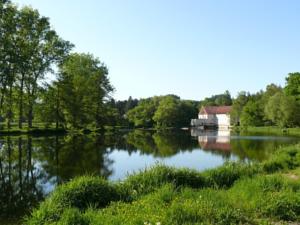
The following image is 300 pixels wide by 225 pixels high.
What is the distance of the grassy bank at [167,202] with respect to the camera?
796 centimetres

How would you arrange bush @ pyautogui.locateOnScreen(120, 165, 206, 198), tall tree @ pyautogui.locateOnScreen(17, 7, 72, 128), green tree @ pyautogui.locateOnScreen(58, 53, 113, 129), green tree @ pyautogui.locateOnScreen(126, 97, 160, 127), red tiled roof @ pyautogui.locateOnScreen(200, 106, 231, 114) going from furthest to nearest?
red tiled roof @ pyautogui.locateOnScreen(200, 106, 231, 114) → green tree @ pyautogui.locateOnScreen(126, 97, 160, 127) → green tree @ pyautogui.locateOnScreen(58, 53, 113, 129) → tall tree @ pyautogui.locateOnScreen(17, 7, 72, 128) → bush @ pyautogui.locateOnScreen(120, 165, 206, 198)

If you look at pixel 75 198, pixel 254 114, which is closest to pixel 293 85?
pixel 254 114

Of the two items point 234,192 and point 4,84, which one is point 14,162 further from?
point 4,84

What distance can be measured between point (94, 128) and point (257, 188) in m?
60.8

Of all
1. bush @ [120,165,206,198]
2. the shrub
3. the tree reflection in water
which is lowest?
the tree reflection in water

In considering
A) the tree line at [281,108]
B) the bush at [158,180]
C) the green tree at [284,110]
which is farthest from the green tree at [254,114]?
the bush at [158,180]

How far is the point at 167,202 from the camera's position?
30.7 ft

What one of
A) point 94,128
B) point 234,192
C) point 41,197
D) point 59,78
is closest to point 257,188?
point 234,192

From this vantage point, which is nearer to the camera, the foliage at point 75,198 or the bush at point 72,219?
the bush at point 72,219

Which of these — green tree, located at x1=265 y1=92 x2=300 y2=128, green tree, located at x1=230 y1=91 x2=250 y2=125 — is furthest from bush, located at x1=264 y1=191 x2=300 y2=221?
green tree, located at x1=230 y1=91 x2=250 y2=125

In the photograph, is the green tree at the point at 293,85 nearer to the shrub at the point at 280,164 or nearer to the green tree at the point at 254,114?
the green tree at the point at 254,114

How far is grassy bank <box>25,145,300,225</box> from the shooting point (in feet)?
26.1

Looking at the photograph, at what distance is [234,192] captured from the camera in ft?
34.6

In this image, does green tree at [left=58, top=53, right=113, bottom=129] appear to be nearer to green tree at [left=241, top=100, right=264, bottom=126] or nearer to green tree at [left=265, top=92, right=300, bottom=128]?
green tree at [left=265, top=92, right=300, bottom=128]
